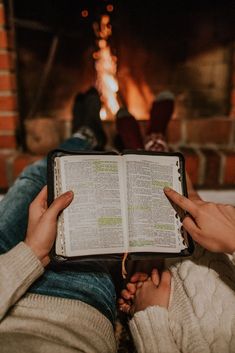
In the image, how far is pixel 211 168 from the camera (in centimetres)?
126

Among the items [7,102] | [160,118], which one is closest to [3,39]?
[7,102]

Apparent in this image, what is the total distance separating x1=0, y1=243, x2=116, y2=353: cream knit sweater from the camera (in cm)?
57

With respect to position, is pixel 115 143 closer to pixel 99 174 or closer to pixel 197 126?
pixel 197 126

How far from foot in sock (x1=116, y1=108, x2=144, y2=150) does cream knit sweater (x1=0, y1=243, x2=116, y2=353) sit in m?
0.66

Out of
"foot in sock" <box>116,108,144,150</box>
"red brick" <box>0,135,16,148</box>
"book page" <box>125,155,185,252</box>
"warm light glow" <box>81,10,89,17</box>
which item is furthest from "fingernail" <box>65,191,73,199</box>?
"warm light glow" <box>81,10,89,17</box>

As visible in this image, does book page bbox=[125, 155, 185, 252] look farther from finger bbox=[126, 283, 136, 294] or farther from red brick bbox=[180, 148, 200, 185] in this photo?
red brick bbox=[180, 148, 200, 185]

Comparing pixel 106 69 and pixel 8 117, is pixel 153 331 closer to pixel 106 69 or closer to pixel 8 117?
pixel 8 117

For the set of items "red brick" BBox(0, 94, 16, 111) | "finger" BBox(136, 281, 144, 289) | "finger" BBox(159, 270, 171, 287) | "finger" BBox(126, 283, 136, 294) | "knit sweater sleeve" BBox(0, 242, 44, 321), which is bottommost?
"finger" BBox(126, 283, 136, 294)

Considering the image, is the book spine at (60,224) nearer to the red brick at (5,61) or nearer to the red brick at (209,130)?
the red brick at (5,61)

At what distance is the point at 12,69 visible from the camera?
1.21 metres

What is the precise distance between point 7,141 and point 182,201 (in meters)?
0.80

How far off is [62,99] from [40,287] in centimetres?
92

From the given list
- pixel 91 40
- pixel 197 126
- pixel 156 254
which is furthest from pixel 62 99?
pixel 156 254

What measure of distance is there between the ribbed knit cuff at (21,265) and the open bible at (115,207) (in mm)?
48
